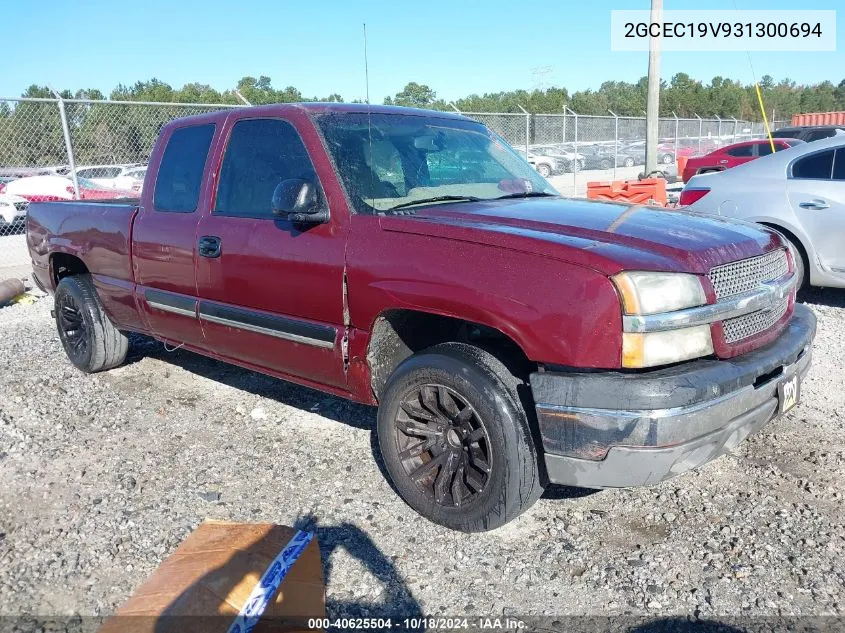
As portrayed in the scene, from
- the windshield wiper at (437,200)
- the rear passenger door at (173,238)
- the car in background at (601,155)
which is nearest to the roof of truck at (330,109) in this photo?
the rear passenger door at (173,238)

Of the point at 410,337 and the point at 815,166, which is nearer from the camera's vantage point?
the point at 410,337

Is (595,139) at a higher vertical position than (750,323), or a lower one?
higher

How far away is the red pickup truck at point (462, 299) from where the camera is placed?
2.56 metres

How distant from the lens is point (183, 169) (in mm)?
4312

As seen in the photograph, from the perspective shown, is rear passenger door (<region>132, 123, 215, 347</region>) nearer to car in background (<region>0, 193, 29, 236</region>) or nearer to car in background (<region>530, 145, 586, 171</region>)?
car in background (<region>0, 193, 29, 236</region>)

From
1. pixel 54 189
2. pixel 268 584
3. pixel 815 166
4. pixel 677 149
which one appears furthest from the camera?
pixel 677 149

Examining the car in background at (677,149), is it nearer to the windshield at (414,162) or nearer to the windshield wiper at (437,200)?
the windshield at (414,162)

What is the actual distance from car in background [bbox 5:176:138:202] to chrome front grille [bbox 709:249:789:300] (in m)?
11.5

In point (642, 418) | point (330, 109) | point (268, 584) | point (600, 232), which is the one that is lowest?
point (268, 584)

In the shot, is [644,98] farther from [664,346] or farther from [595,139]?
[664,346]


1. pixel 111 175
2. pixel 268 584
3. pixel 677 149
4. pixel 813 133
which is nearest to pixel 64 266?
pixel 268 584

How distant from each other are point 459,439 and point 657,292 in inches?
40.9

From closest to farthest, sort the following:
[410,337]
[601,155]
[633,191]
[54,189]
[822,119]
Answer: [410,337]
[633,191]
[54,189]
[601,155]
[822,119]

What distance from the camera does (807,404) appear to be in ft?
14.4
